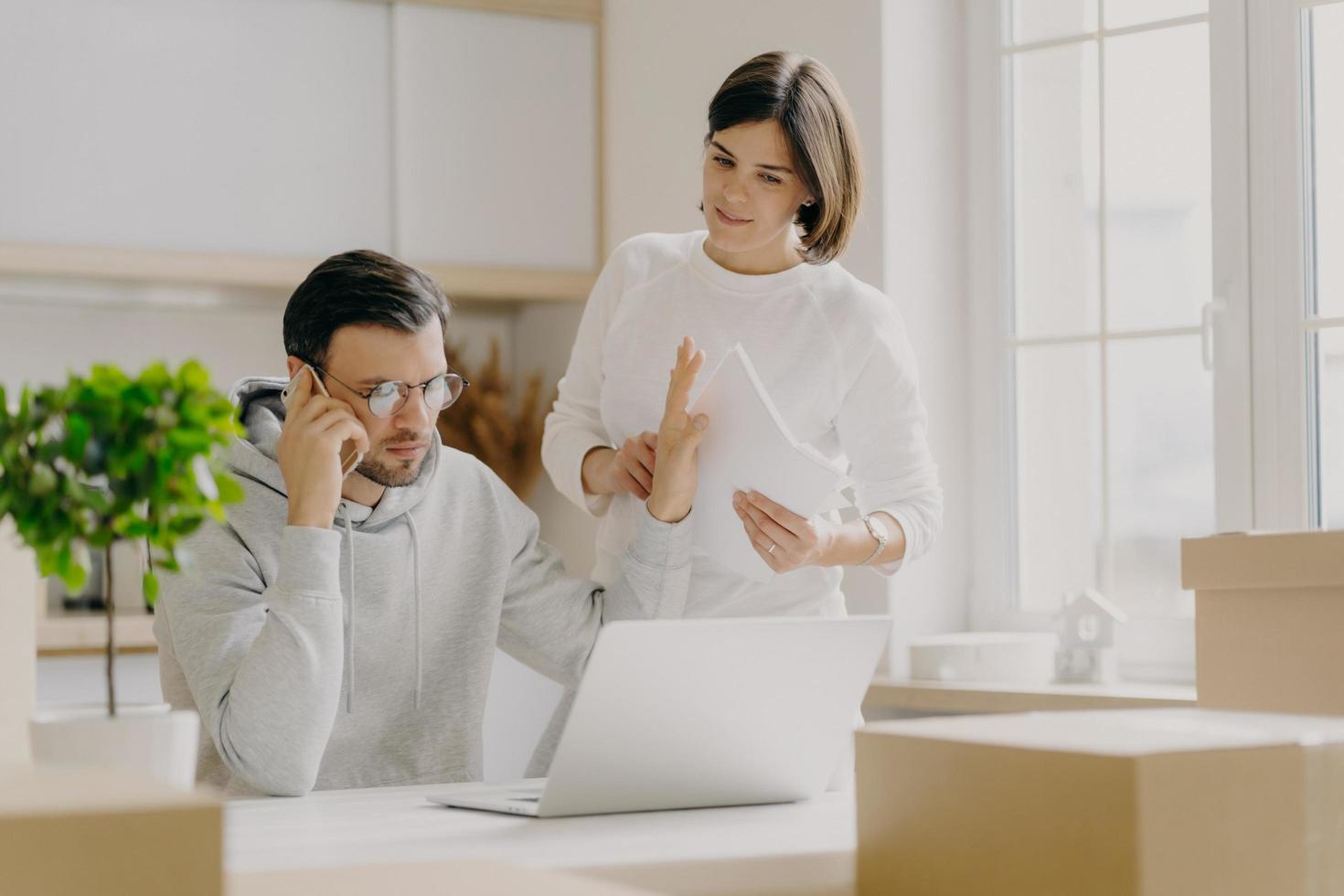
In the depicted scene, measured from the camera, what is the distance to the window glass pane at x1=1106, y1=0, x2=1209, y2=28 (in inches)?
110

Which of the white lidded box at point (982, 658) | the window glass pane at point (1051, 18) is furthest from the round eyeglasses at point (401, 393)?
the window glass pane at point (1051, 18)

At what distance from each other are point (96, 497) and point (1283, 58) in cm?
239

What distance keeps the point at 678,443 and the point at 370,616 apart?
1.17 ft

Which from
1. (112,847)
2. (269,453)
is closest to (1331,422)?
(269,453)

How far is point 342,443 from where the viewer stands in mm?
1551

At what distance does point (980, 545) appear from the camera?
3078mm

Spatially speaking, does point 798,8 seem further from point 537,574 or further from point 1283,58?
point 537,574

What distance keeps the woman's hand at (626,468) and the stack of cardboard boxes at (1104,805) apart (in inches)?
29.9

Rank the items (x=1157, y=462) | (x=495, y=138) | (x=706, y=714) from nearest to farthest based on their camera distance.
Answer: (x=706, y=714)
(x=1157, y=462)
(x=495, y=138)

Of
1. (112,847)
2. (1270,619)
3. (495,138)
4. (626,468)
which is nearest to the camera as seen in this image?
(112,847)

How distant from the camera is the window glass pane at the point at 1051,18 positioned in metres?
2.95

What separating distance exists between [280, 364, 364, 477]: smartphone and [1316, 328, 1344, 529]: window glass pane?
1.69 m

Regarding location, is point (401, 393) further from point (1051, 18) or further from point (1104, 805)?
point (1051, 18)

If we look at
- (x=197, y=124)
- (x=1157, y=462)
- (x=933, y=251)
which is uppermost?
(x=197, y=124)
